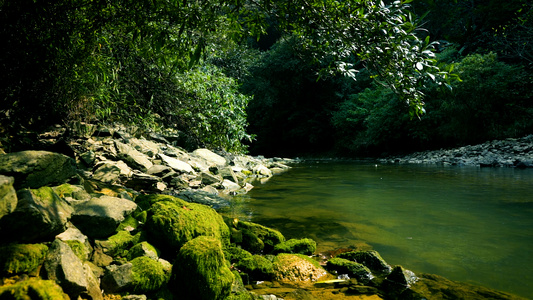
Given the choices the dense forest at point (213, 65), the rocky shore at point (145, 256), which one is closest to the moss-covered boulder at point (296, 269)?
the rocky shore at point (145, 256)

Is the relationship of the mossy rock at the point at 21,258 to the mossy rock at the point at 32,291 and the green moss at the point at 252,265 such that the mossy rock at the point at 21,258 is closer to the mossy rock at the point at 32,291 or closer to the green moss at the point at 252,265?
the mossy rock at the point at 32,291

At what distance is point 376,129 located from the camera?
2239 centimetres

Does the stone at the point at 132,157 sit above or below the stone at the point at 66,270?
above

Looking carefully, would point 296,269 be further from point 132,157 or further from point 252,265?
point 132,157

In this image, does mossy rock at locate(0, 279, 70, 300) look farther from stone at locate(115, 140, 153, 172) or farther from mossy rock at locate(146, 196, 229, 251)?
stone at locate(115, 140, 153, 172)

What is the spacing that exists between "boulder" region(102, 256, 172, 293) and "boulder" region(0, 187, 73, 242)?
0.47 m

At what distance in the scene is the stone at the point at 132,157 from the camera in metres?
6.32

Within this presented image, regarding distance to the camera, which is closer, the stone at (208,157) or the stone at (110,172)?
the stone at (110,172)

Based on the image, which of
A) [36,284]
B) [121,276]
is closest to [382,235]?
[121,276]

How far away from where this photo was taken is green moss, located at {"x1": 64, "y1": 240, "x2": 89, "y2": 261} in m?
2.16

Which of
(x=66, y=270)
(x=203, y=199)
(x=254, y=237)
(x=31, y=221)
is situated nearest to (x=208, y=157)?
(x=203, y=199)

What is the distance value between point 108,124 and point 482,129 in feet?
61.2

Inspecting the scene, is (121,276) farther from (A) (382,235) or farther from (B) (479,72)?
(B) (479,72)

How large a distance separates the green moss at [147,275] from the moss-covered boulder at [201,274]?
12 cm
